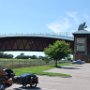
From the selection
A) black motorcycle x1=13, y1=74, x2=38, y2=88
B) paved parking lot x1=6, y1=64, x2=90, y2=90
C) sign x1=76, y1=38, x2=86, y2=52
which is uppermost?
sign x1=76, y1=38, x2=86, y2=52

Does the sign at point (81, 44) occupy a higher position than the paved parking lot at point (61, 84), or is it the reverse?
the sign at point (81, 44)

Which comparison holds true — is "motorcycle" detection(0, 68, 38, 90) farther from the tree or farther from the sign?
the sign

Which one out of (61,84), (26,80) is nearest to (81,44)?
(61,84)

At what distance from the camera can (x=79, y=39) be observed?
13588 centimetres

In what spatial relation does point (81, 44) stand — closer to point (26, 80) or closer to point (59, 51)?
point (59, 51)

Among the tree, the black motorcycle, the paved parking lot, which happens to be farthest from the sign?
the black motorcycle

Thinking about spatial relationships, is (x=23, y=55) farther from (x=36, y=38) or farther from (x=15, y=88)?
(x=15, y=88)

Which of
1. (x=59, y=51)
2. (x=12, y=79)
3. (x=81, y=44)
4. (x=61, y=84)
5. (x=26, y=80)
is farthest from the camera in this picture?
(x=81, y=44)

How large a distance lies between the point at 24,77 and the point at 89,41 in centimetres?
11799

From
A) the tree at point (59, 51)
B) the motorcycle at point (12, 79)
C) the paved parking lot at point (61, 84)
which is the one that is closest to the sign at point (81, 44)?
the tree at point (59, 51)

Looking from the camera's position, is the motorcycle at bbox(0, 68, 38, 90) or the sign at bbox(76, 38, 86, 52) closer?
the motorcycle at bbox(0, 68, 38, 90)

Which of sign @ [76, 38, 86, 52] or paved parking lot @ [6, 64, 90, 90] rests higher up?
sign @ [76, 38, 86, 52]

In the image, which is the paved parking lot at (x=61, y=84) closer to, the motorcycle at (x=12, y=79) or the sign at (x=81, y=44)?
the motorcycle at (x=12, y=79)

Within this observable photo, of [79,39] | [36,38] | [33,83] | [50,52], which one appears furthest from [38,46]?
[33,83]
